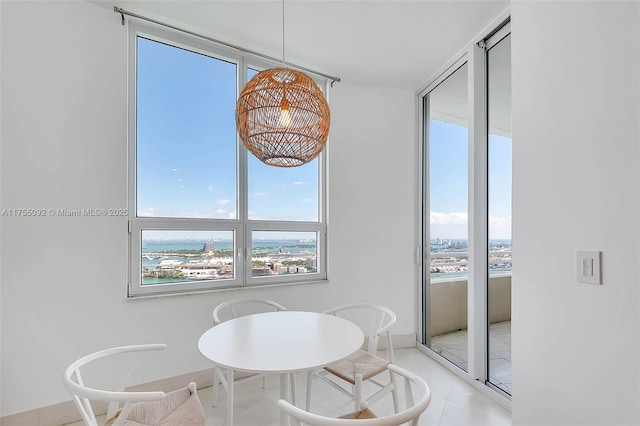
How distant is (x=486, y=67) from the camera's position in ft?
7.94

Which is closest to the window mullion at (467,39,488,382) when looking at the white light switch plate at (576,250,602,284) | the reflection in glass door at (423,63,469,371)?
the reflection in glass door at (423,63,469,371)

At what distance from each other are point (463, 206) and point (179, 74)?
2.45 metres

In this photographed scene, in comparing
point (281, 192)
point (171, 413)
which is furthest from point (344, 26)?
point (171, 413)

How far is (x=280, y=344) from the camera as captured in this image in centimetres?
151

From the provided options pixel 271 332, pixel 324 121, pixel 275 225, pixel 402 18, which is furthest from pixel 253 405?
pixel 402 18

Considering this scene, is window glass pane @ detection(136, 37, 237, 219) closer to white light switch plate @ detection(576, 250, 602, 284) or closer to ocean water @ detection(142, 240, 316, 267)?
ocean water @ detection(142, 240, 316, 267)

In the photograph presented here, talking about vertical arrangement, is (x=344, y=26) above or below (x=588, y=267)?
above

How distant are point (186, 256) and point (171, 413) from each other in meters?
1.25

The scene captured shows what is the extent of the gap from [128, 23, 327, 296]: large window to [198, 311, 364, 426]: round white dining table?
838 mm

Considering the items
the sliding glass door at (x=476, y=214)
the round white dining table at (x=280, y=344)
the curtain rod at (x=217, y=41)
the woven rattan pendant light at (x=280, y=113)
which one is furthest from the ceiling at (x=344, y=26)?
the round white dining table at (x=280, y=344)

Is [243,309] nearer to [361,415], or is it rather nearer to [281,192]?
[281,192]

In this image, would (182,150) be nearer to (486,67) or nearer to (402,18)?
(402,18)

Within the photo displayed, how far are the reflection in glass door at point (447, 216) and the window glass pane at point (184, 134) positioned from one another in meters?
1.83

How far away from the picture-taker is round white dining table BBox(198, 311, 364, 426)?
130cm
